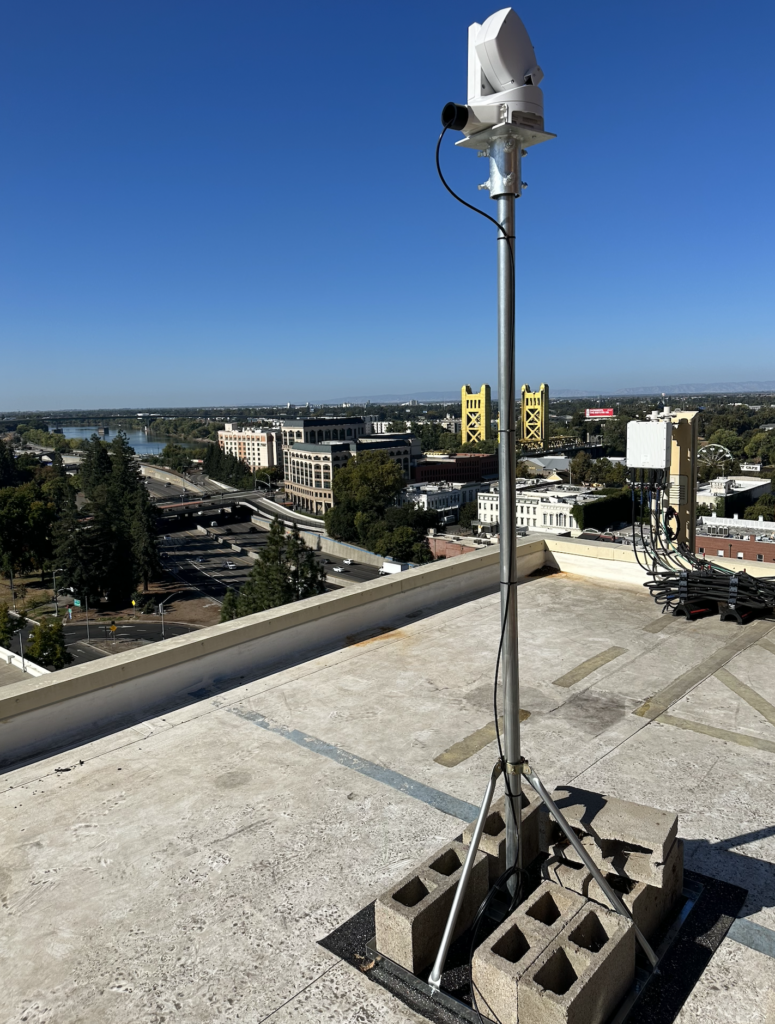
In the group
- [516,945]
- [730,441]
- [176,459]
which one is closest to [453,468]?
[730,441]

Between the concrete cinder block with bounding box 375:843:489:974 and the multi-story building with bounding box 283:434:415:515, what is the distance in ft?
228

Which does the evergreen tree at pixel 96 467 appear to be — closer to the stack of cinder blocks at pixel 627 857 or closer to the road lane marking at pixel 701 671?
the road lane marking at pixel 701 671

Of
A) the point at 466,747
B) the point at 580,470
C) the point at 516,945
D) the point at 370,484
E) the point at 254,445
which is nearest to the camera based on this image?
the point at 516,945

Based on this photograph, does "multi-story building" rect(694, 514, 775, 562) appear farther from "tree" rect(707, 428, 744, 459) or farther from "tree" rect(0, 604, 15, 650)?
"tree" rect(707, 428, 744, 459)

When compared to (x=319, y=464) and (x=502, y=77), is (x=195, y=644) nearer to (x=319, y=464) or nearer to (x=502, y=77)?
(x=502, y=77)

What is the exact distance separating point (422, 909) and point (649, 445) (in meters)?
5.86

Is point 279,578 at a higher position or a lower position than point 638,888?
lower

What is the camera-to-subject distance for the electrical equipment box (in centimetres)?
720

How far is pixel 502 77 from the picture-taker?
95.7 inches

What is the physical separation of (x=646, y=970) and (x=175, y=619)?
37756 millimetres

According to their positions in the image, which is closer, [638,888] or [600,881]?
[600,881]

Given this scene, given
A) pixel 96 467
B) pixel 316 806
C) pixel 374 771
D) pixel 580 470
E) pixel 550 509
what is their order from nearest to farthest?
pixel 316 806, pixel 374 771, pixel 550 509, pixel 96 467, pixel 580 470

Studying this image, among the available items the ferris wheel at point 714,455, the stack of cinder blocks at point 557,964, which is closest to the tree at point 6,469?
the ferris wheel at point 714,455

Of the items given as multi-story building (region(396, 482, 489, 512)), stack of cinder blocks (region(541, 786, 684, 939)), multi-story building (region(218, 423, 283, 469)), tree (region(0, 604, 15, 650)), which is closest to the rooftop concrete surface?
stack of cinder blocks (region(541, 786, 684, 939))
